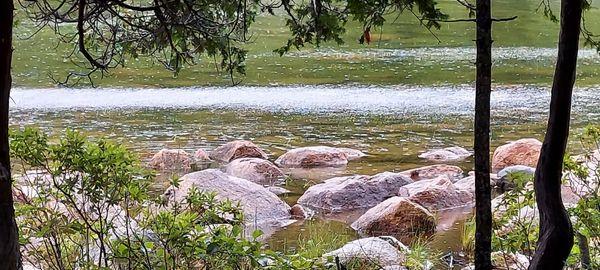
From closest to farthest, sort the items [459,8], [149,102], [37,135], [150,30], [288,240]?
[37,135] < [150,30] < [288,240] < [149,102] < [459,8]

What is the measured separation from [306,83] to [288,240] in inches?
440

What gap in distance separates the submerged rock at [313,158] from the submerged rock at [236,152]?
36 cm

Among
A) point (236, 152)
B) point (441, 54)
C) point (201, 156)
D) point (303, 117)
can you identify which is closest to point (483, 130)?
point (236, 152)

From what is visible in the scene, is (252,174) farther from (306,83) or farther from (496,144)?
(306,83)

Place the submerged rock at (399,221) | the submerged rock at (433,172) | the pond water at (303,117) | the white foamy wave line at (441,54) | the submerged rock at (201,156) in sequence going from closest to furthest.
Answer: the submerged rock at (399,221), the submerged rock at (433,172), the submerged rock at (201,156), the pond water at (303,117), the white foamy wave line at (441,54)

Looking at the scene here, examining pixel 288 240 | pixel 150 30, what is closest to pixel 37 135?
pixel 150 30

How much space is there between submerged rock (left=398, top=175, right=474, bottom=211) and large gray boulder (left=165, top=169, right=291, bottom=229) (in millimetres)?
1430

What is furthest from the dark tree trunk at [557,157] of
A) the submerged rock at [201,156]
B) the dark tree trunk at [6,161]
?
the submerged rock at [201,156]

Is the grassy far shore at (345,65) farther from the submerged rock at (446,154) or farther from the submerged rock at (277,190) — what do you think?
the submerged rock at (277,190)

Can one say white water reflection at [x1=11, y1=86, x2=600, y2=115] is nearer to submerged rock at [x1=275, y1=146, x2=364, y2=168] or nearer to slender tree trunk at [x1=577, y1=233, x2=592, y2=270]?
submerged rock at [x1=275, y1=146, x2=364, y2=168]

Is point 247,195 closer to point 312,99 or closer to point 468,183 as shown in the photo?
point 468,183

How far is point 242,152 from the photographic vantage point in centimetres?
1212

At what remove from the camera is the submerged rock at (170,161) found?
36.9 ft

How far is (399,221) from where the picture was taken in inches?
326
